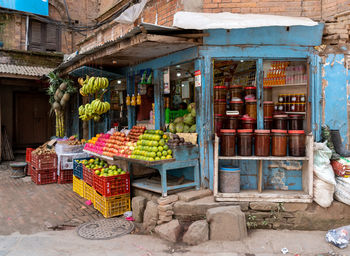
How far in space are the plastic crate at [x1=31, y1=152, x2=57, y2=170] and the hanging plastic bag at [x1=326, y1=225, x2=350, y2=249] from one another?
7.33m

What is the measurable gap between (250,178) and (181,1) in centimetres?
384

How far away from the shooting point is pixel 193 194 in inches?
197

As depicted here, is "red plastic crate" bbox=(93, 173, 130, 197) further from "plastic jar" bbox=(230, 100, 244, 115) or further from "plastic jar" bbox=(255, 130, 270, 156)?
"plastic jar" bbox=(255, 130, 270, 156)

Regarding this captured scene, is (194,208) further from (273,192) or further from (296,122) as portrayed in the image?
(296,122)

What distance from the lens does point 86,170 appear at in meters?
6.47

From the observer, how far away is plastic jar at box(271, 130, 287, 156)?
191 inches

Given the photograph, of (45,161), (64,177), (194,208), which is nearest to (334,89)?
(194,208)

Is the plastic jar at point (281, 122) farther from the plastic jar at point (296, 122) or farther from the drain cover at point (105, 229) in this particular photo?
the drain cover at point (105, 229)

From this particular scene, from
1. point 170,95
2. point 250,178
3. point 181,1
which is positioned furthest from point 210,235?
point 181,1

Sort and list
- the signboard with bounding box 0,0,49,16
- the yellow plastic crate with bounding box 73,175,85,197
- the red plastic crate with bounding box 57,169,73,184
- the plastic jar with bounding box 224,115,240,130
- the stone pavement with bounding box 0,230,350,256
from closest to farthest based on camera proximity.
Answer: the stone pavement with bounding box 0,230,350,256 < the plastic jar with bounding box 224,115,240,130 < the yellow plastic crate with bounding box 73,175,85,197 < the red plastic crate with bounding box 57,169,73,184 < the signboard with bounding box 0,0,49,16

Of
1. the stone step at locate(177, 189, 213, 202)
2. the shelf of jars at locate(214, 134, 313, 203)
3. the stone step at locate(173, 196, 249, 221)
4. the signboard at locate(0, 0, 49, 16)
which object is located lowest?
the stone step at locate(173, 196, 249, 221)

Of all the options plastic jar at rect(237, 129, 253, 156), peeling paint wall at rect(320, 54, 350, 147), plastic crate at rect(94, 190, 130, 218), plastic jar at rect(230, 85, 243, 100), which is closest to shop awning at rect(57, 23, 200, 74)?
plastic jar at rect(230, 85, 243, 100)

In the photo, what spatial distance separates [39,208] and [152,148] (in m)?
3.10

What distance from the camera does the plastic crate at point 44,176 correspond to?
7.98 m
